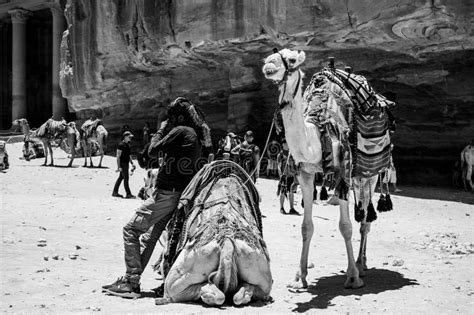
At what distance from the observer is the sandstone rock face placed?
17797 millimetres

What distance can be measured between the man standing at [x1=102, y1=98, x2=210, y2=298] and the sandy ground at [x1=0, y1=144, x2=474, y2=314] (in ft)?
0.98

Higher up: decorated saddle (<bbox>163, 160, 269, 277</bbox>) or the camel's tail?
decorated saddle (<bbox>163, 160, 269, 277</bbox>)

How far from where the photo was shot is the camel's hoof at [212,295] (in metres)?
5.21

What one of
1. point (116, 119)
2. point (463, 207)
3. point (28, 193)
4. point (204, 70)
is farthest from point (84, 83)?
point (463, 207)

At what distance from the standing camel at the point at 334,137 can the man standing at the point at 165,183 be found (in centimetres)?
101

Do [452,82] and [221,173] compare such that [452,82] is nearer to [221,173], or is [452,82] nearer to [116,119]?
[221,173]

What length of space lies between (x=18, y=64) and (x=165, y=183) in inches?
1455

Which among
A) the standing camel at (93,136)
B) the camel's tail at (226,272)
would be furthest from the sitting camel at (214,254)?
the standing camel at (93,136)

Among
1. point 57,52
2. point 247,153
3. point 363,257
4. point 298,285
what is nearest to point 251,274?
point 298,285

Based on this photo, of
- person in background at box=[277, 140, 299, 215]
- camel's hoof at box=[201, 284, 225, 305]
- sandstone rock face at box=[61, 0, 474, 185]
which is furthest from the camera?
sandstone rock face at box=[61, 0, 474, 185]

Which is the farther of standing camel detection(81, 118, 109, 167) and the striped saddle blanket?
standing camel detection(81, 118, 109, 167)

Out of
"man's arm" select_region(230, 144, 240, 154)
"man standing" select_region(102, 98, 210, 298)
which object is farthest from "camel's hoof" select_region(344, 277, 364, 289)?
"man's arm" select_region(230, 144, 240, 154)

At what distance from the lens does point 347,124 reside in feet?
22.4

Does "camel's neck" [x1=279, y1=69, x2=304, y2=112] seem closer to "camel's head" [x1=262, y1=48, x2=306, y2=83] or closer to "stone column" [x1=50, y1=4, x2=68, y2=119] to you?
"camel's head" [x1=262, y1=48, x2=306, y2=83]
